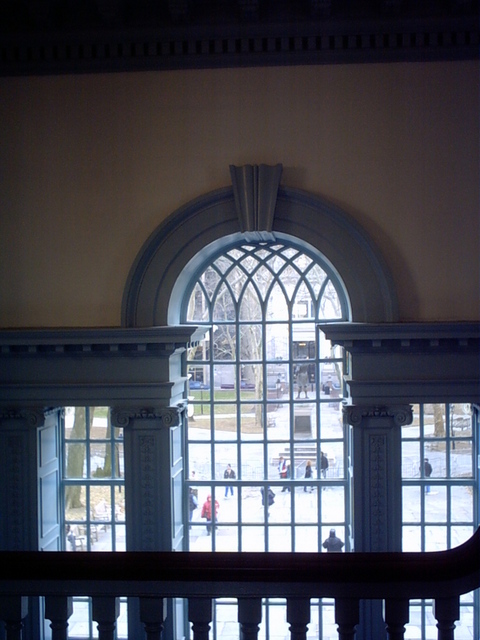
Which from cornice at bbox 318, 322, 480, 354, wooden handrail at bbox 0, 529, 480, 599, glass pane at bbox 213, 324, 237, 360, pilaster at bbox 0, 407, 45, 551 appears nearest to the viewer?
wooden handrail at bbox 0, 529, 480, 599

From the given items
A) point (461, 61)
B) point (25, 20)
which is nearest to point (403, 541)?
point (461, 61)

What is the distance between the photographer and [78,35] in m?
6.09

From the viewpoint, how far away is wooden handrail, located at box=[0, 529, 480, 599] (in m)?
1.78

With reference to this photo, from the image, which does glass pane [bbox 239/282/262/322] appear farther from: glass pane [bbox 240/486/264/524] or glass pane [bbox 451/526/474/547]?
glass pane [bbox 451/526/474/547]

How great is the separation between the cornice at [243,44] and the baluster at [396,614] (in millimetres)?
5422

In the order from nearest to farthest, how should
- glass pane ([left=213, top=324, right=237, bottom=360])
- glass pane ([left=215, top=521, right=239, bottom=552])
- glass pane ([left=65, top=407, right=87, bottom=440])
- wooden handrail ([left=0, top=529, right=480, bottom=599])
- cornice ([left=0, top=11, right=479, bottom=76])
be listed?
wooden handrail ([left=0, top=529, right=480, bottom=599]), cornice ([left=0, top=11, right=479, bottom=76]), glass pane ([left=215, top=521, right=239, bottom=552]), glass pane ([left=65, top=407, right=87, bottom=440]), glass pane ([left=213, top=324, right=237, bottom=360])

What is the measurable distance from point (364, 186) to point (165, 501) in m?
3.73

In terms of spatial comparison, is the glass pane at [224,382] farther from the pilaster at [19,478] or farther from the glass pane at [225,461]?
the pilaster at [19,478]

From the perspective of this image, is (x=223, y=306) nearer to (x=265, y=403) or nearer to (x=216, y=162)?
(x=265, y=403)

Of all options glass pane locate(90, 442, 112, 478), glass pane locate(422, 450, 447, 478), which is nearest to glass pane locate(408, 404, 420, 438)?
glass pane locate(422, 450, 447, 478)

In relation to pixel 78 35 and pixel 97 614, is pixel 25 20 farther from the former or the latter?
pixel 97 614

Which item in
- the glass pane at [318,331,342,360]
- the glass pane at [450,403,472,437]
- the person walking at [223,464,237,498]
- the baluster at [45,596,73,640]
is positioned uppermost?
the glass pane at [318,331,342,360]

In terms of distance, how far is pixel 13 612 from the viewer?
188cm

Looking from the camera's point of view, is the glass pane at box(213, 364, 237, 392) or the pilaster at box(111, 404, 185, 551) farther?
the glass pane at box(213, 364, 237, 392)
